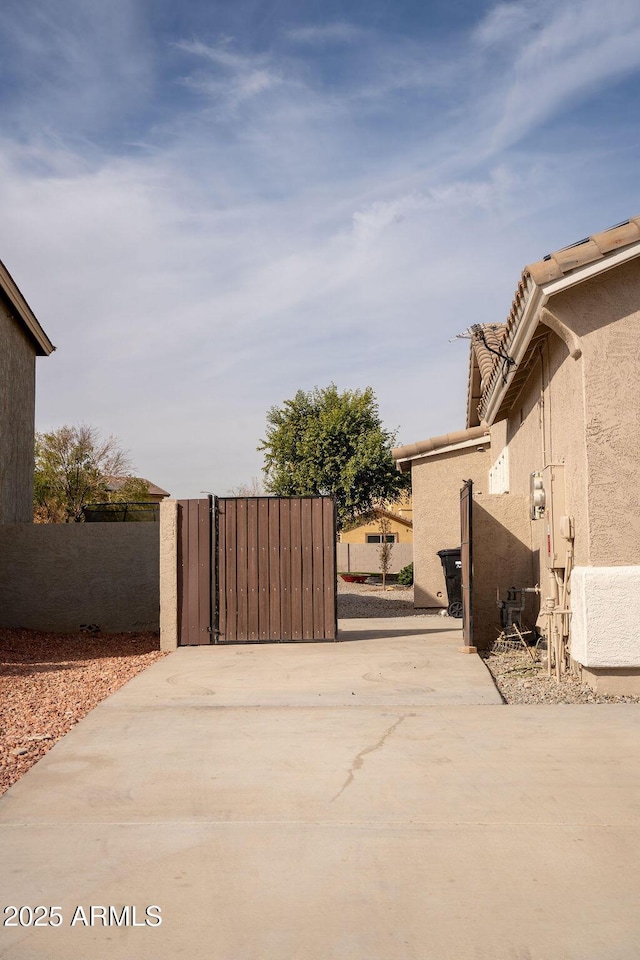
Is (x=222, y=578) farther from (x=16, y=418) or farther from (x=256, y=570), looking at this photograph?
(x=16, y=418)

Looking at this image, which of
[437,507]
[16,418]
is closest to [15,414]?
[16,418]

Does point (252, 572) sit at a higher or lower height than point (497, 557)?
lower

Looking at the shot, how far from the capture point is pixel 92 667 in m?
10.7

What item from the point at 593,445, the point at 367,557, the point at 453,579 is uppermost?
the point at 593,445

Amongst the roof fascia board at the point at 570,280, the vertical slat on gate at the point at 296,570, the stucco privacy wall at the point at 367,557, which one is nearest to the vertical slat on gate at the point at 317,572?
the vertical slat on gate at the point at 296,570

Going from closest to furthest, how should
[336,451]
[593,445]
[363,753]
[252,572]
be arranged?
[363,753]
[593,445]
[252,572]
[336,451]

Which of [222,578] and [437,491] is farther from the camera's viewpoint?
[437,491]

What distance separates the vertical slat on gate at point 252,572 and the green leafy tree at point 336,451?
2655 centimetres

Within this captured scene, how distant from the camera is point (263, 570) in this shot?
11602 millimetres

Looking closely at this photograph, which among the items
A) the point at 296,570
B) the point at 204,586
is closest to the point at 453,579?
the point at 296,570

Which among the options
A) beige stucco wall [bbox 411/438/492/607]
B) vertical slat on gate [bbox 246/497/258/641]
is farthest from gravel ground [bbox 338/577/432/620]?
vertical slat on gate [bbox 246/497/258/641]

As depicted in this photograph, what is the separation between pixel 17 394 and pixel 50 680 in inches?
A: 390

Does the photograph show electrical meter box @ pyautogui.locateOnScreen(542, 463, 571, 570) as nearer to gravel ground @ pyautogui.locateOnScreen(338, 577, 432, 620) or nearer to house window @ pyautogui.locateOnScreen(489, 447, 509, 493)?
house window @ pyautogui.locateOnScreen(489, 447, 509, 493)

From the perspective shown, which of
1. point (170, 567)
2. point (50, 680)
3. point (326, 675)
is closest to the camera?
point (326, 675)
